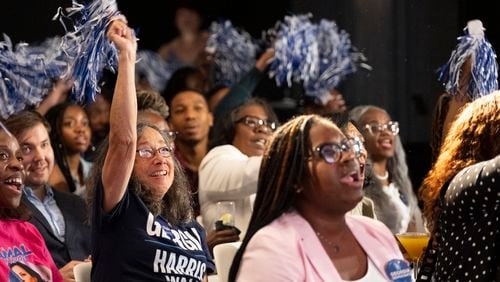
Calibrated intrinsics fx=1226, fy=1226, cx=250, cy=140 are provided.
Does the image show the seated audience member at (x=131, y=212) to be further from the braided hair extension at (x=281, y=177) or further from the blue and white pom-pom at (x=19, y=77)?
the blue and white pom-pom at (x=19, y=77)

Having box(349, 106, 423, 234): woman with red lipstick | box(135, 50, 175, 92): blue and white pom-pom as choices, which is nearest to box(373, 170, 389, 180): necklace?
box(349, 106, 423, 234): woman with red lipstick

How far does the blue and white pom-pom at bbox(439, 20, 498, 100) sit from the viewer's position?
4.79m

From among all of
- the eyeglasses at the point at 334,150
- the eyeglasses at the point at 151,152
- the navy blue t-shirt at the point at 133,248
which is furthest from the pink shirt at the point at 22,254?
the eyeglasses at the point at 334,150

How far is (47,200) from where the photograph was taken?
5148mm

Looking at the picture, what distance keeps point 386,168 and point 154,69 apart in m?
3.61

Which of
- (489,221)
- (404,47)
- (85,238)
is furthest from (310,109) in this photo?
(489,221)

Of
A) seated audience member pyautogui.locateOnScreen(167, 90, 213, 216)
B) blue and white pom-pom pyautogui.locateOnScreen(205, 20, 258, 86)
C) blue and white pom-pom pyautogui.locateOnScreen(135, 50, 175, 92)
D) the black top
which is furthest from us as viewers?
blue and white pom-pom pyautogui.locateOnScreen(135, 50, 175, 92)

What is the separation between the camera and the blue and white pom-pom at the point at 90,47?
3934mm

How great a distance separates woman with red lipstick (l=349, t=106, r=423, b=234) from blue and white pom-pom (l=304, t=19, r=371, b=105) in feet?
2.59

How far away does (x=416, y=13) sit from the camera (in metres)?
6.89

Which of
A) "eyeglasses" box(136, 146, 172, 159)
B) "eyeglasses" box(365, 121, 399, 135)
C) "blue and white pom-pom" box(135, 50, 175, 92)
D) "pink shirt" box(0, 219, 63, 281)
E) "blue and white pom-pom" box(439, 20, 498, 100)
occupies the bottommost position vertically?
"blue and white pom-pom" box(135, 50, 175, 92)

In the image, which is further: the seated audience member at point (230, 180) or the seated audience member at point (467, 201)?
the seated audience member at point (230, 180)

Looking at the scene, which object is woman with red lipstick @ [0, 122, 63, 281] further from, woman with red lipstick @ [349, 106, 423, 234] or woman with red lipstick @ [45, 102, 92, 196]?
woman with red lipstick @ [349, 106, 423, 234]

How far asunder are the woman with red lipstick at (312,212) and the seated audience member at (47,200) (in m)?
1.88
